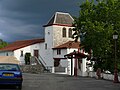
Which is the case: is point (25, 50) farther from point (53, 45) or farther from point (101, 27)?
point (101, 27)

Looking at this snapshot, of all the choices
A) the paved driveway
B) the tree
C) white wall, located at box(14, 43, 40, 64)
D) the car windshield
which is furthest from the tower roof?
the car windshield

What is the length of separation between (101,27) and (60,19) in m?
36.2

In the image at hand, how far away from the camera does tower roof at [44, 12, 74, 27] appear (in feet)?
245

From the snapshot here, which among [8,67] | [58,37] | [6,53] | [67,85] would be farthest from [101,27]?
Answer: [6,53]

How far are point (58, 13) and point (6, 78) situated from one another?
58.1m

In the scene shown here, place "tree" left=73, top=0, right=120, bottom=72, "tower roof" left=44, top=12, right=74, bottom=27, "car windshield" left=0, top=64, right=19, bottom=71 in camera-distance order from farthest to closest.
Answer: "tower roof" left=44, top=12, right=74, bottom=27
"tree" left=73, top=0, right=120, bottom=72
"car windshield" left=0, top=64, right=19, bottom=71

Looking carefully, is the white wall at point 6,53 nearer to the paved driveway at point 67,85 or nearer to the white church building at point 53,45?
the white church building at point 53,45

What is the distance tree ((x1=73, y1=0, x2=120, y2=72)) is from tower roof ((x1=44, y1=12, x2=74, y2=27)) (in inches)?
1172

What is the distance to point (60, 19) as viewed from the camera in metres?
75.2

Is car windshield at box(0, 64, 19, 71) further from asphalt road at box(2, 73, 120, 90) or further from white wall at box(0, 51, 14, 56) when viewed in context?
white wall at box(0, 51, 14, 56)

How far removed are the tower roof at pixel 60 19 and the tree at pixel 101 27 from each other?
29.8 m

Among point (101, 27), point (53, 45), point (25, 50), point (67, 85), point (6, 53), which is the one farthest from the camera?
point (6, 53)

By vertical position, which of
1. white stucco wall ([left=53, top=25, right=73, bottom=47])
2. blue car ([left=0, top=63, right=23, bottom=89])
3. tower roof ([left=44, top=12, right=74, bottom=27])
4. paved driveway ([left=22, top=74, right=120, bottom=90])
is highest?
tower roof ([left=44, top=12, right=74, bottom=27])

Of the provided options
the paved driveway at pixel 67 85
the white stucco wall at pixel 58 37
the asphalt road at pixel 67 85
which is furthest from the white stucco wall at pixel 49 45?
the paved driveway at pixel 67 85
